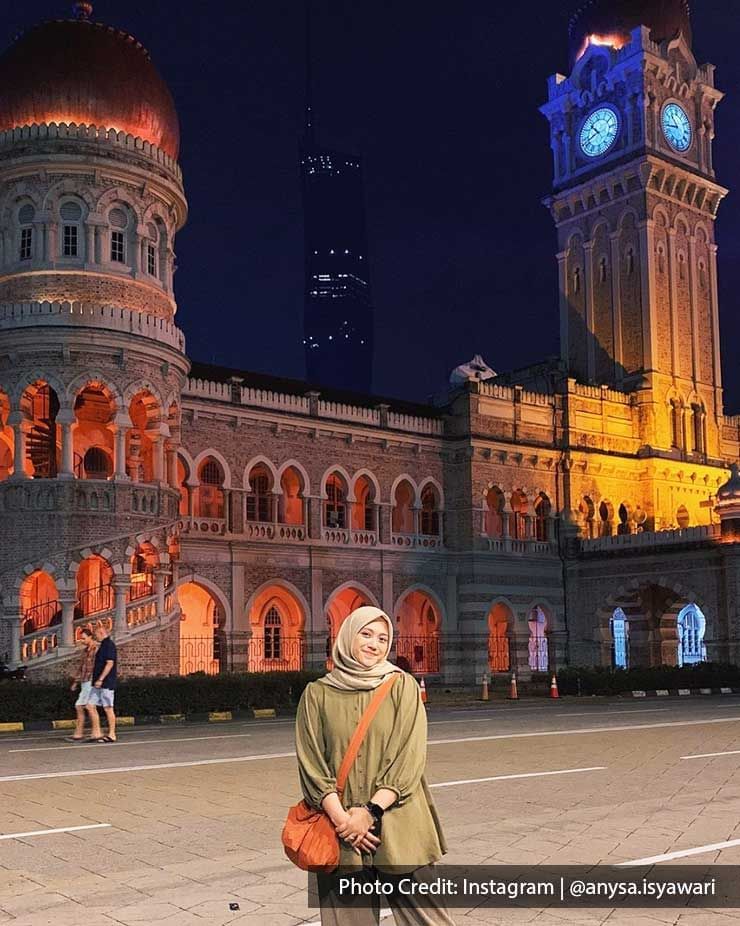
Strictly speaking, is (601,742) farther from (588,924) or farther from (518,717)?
(588,924)

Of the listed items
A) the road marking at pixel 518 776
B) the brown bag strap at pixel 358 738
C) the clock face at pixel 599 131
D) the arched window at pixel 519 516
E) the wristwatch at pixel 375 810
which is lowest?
the road marking at pixel 518 776

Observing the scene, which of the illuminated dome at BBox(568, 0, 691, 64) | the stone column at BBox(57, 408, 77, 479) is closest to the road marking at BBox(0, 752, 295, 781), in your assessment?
the stone column at BBox(57, 408, 77, 479)

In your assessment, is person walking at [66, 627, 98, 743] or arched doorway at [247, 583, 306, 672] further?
arched doorway at [247, 583, 306, 672]

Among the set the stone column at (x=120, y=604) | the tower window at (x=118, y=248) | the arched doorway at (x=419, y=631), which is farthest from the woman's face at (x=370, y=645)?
the arched doorway at (x=419, y=631)

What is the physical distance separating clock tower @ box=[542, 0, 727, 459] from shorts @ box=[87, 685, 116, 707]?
121ft

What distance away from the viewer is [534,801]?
35.6ft

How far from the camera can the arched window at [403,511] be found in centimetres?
4444

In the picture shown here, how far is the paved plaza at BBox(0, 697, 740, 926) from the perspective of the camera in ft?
22.9

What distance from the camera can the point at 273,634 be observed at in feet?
133

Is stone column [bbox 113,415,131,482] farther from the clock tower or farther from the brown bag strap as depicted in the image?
the clock tower

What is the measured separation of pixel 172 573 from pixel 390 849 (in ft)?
87.9

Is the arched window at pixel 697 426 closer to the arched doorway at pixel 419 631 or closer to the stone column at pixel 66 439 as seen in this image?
the arched doorway at pixel 419 631

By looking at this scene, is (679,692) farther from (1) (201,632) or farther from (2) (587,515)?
(1) (201,632)

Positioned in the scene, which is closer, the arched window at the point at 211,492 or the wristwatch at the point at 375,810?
the wristwatch at the point at 375,810
